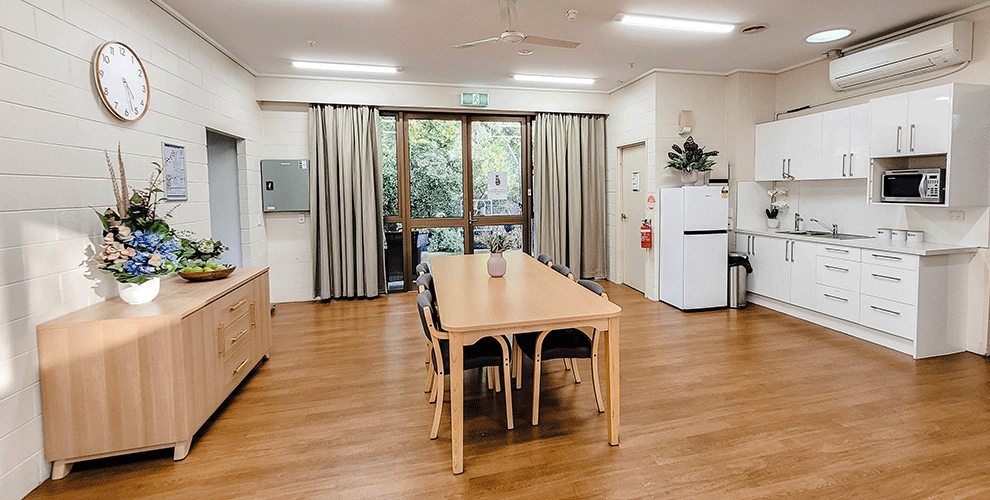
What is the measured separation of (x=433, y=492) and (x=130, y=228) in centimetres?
213

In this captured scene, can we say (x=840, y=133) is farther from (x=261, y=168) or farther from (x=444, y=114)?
(x=261, y=168)

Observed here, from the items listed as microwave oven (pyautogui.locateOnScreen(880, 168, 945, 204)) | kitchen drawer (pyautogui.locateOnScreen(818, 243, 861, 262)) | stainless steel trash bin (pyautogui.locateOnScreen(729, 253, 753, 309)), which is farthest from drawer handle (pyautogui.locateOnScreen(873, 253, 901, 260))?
stainless steel trash bin (pyautogui.locateOnScreen(729, 253, 753, 309))

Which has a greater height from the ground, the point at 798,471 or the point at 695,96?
the point at 695,96

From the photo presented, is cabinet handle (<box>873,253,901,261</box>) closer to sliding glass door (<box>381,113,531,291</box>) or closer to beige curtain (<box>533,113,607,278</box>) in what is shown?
beige curtain (<box>533,113,607,278</box>)

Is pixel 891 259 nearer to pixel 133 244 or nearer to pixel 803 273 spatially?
pixel 803 273

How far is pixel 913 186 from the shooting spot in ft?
13.5

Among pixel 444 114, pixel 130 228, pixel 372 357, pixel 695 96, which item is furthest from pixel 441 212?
pixel 130 228

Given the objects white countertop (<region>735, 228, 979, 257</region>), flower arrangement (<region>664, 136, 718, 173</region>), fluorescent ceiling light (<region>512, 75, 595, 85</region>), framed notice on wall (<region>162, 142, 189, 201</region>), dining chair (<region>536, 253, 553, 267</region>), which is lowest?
dining chair (<region>536, 253, 553, 267</region>)

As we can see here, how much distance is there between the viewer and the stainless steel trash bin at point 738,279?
5664mm

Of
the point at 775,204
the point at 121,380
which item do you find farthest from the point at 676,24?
the point at 121,380

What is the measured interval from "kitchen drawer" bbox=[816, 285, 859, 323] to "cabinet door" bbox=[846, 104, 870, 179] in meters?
1.12

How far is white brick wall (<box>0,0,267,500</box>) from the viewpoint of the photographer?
2203 mm

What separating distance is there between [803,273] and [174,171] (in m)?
5.82

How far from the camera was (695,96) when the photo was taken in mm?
5977
